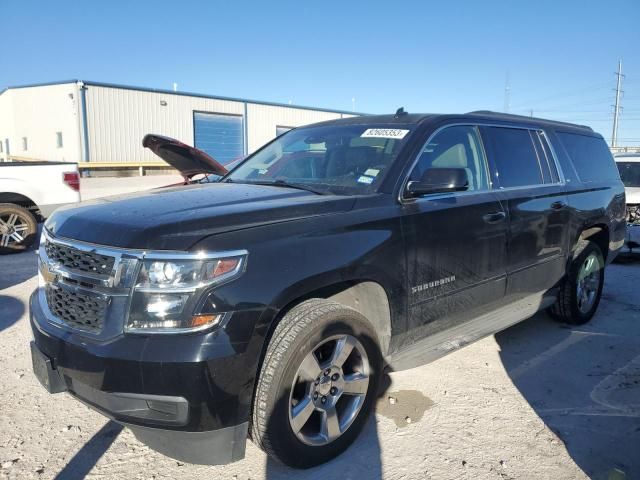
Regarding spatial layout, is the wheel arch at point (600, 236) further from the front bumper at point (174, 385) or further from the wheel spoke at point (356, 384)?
the front bumper at point (174, 385)

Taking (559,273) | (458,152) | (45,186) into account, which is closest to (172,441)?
(458,152)

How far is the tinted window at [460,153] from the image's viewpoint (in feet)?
11.5

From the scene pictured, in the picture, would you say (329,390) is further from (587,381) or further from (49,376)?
(587,381)

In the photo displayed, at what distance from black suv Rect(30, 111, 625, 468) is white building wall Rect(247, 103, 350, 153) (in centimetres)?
2873

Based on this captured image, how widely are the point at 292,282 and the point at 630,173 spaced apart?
38.4 feet

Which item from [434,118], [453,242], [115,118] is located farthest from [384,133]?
[115,118]

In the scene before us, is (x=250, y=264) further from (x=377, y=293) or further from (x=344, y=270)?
(x=377, y=293)

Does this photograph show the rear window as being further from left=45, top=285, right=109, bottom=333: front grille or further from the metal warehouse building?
the metal warehouse building

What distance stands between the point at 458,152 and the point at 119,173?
83.3 feet

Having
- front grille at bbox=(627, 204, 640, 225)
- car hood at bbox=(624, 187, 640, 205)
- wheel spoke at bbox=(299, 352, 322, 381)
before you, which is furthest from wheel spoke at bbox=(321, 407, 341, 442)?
front grille at bbox=(627, 204, 640, 225)

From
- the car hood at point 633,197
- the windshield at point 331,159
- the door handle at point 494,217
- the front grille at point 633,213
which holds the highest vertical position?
the windshield at point 331,159

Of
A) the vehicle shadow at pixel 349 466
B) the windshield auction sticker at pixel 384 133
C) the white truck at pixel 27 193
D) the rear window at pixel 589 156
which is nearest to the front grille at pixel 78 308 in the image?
the vehicle shadow at pixel 349 466

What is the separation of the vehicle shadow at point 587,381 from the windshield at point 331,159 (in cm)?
198

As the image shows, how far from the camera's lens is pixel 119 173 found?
2619 cm
